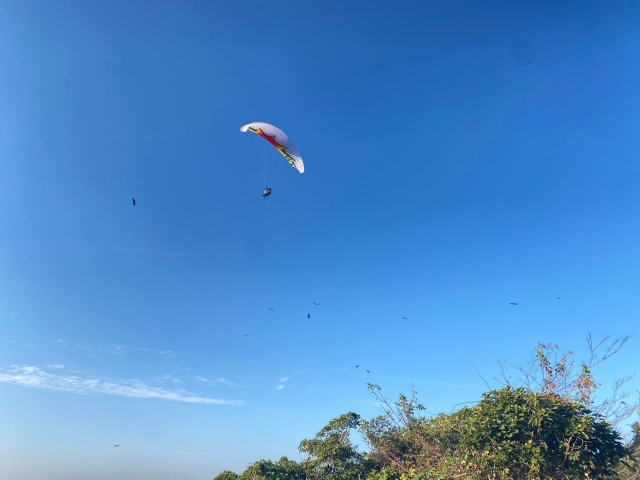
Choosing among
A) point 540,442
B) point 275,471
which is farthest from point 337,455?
point 540,442

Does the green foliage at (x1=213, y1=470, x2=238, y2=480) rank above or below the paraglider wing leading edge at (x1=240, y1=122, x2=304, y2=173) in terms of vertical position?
below

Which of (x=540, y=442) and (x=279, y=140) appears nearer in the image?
(x=540, y=442)

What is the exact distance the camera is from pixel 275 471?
20547 mm

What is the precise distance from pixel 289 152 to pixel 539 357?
14.7 m

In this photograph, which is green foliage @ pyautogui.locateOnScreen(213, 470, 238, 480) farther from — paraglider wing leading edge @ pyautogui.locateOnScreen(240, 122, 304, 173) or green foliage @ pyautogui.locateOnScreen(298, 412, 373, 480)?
paraglider wing leading edge @ pyautogui.locateOnScreen(240, 122, 304, 173)

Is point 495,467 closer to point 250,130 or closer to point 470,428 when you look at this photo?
point 470,428

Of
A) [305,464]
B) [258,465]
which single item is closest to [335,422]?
[305,464]

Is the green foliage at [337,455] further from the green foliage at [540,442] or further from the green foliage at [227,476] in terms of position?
the green foliage at [540,442]

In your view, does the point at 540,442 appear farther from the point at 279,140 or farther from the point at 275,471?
the point at 279,140

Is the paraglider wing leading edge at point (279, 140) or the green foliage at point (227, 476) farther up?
the paraglider wing leading edge at point (279, 140)

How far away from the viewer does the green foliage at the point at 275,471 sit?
65.4ft

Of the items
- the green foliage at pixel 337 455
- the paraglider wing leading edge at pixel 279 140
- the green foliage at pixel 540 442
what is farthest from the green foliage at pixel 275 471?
the paraglider wing leading edge at pixel 279 140

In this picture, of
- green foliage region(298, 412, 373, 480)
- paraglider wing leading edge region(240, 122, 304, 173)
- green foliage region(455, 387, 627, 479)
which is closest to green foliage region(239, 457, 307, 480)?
green foliage region(298, 412, 373, 480)

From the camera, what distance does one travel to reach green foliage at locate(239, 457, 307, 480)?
19.9m
